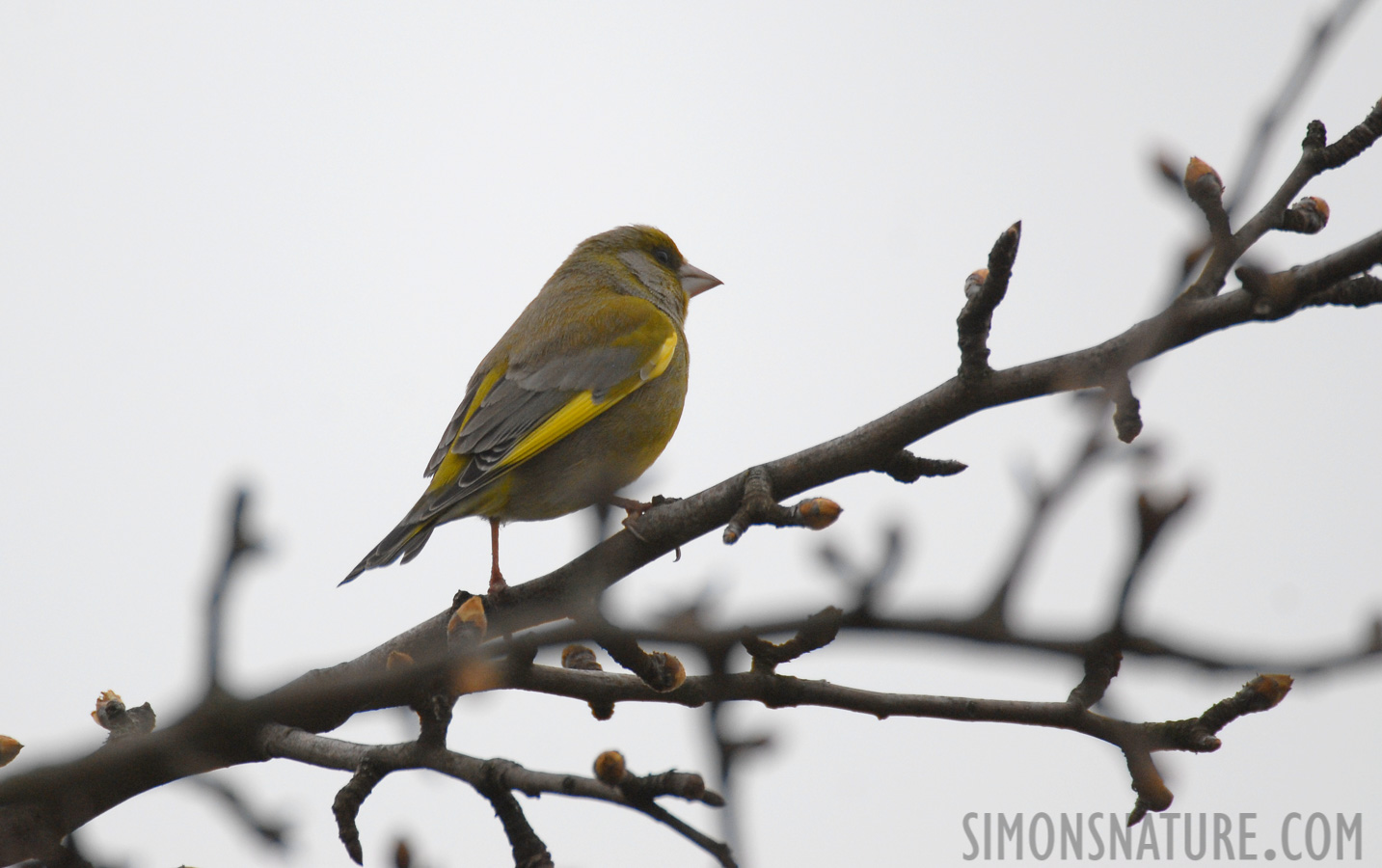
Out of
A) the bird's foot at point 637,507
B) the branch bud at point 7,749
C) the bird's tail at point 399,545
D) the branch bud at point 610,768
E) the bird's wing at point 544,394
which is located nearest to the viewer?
the branch bud at point 610,768

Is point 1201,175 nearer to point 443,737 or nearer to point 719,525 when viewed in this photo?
point 719,525

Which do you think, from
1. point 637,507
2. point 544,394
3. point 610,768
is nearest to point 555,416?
point 544,394

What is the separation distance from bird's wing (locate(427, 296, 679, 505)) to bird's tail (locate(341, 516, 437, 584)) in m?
0.10

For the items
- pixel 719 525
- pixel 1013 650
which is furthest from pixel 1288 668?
pixel 719 525

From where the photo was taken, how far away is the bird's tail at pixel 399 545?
14.2 feet

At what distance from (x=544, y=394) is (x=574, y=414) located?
27 cm

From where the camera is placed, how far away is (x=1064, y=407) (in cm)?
216

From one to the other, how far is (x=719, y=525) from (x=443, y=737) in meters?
1.00

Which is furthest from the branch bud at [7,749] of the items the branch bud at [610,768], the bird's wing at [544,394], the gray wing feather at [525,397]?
the gray wing feather at [525,397]

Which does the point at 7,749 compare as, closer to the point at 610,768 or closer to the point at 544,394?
the point at 610,768

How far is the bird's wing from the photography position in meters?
4.82

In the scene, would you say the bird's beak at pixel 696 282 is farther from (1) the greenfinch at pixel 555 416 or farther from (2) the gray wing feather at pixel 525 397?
(2) the gray wing feather at pixel 525 397

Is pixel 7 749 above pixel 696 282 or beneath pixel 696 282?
beneath

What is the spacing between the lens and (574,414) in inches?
200
